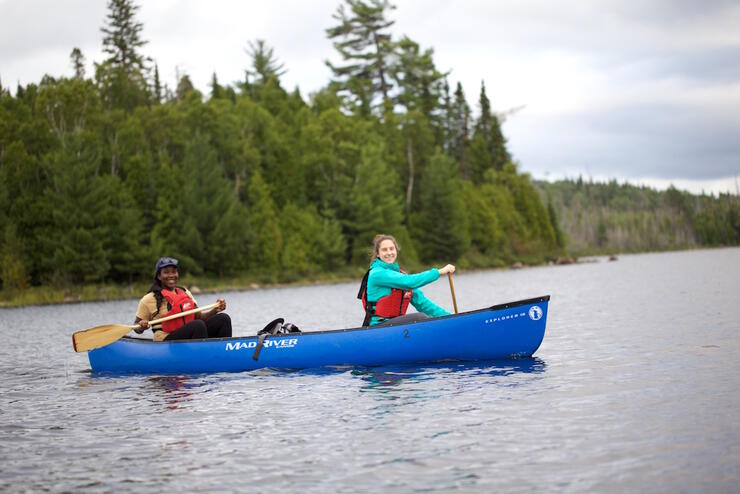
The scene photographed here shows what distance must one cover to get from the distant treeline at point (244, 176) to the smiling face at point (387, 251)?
76.0 feet

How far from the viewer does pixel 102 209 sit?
4816cm

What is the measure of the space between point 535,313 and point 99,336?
7.52 metres

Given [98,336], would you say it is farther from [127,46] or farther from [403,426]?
[127,46]

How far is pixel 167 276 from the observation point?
43.2ft

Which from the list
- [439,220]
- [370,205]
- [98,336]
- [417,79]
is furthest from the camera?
[417,79]

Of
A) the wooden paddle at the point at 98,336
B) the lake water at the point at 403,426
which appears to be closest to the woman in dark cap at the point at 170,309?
the wooden paddle at the point at 98,336

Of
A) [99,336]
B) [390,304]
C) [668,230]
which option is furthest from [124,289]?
[668,230]

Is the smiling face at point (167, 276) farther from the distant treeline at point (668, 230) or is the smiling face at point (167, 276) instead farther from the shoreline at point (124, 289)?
the distant treeline at point (668, 230)

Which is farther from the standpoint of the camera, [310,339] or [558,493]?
[310,339]

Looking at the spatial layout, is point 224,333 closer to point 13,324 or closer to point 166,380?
point 166,380

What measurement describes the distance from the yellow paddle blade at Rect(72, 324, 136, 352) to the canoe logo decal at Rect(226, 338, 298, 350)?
80.9 inches

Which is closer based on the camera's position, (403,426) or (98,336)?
(403,426)

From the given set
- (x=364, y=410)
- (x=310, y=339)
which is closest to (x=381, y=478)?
(x=364, y=410)

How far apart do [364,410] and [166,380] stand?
4699mm
